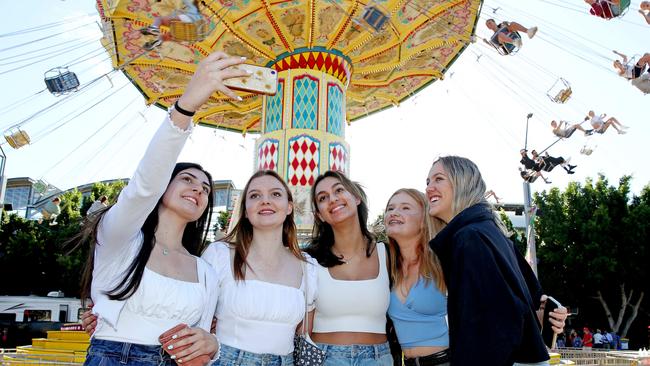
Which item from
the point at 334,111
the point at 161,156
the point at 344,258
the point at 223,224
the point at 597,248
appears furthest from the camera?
the point at 223,224

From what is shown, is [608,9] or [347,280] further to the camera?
[608,9]

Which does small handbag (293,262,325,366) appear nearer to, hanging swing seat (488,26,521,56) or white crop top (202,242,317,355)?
white crop top (202,242,317,355)

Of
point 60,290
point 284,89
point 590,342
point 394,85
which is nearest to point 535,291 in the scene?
point 284,89

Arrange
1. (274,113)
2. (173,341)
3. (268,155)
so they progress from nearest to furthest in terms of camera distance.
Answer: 1. (173,341)
2. (268,155)
3. (274,113)

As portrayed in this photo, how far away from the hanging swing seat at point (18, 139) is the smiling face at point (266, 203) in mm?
8841

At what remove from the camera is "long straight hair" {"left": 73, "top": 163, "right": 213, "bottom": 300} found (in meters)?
2.41

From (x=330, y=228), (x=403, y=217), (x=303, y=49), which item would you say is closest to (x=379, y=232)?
(x=330, y=228)

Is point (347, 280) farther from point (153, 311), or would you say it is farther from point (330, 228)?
point (153, 311)

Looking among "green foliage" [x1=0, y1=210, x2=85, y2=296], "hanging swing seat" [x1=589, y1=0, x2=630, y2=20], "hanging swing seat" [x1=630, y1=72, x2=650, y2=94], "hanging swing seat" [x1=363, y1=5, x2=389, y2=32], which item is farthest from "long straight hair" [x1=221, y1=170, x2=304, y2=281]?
"green foliage" [x1=0, y1=210, x2=85, y2=296]

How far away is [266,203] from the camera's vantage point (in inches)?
131

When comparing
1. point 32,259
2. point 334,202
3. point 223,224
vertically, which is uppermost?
point 223,224

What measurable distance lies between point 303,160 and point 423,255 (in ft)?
24.5

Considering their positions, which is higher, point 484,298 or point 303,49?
point 303,49

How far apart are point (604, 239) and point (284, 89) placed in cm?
1863
